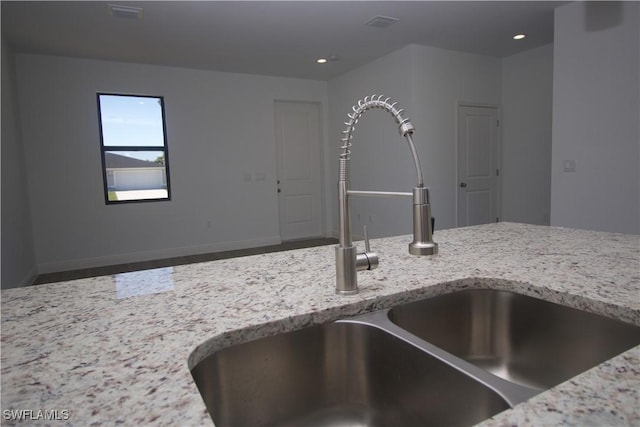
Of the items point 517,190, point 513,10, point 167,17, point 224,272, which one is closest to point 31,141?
point 167,17

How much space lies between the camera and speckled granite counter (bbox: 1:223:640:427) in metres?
Result: 0.45

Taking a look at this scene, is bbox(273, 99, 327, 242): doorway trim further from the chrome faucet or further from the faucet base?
the chrome faucet

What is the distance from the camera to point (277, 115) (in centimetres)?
594

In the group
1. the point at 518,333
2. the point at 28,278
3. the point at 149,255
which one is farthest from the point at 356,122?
the point at 149,255

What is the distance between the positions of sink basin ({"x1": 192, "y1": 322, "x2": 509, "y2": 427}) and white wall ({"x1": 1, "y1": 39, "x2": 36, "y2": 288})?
3.47m

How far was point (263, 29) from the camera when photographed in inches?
149

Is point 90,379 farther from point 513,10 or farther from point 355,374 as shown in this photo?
point 513,10

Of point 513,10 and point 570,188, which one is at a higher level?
point 513,10

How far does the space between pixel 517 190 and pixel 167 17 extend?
15.6 ft

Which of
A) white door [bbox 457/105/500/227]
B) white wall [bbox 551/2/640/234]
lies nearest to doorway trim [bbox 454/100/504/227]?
white door [bbox 457/105/500/227]

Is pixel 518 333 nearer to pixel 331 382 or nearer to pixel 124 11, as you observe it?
pixel 331 382

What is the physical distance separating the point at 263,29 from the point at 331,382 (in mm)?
3816

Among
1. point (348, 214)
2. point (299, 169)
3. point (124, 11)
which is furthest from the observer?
point (299, 169)

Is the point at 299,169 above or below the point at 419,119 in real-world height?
below
